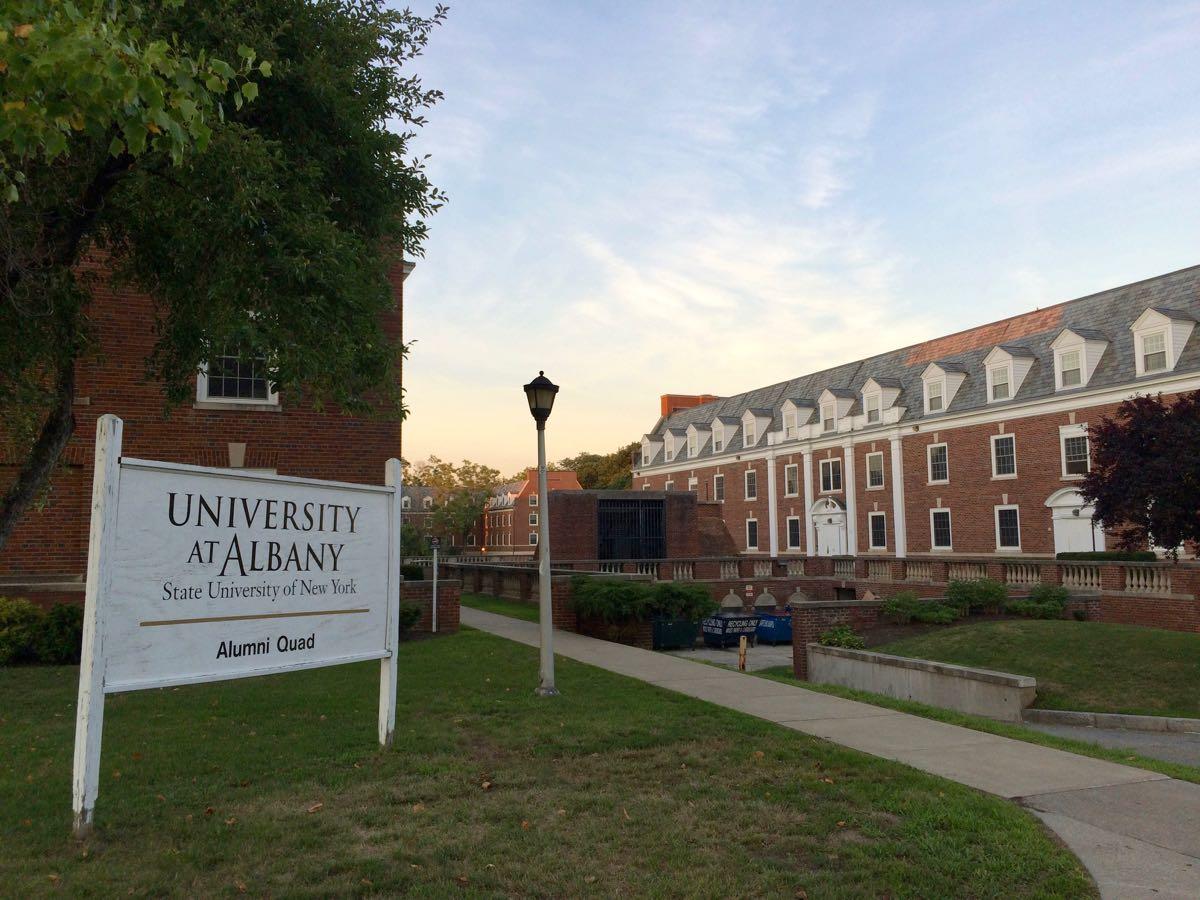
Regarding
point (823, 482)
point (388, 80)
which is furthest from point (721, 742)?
point (823, 482)

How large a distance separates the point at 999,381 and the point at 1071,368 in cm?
389

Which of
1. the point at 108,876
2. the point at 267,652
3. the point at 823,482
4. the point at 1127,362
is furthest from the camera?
the point at 823,482

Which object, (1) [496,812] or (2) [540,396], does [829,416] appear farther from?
(1) [496,812]

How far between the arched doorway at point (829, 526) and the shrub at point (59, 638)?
40.6 meters

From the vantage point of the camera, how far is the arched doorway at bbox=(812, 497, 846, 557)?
4912 centimetres

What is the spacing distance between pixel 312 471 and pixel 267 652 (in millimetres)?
11443

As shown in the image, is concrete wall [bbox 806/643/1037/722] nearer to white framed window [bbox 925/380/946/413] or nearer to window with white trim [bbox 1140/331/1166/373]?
window with white trim [bbox 1140/331/1166/373]

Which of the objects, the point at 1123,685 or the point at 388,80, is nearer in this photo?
the point at 388,80

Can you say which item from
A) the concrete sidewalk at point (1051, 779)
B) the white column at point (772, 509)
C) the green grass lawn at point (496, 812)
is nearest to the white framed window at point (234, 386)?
the green grass lawn at point (496, 812)

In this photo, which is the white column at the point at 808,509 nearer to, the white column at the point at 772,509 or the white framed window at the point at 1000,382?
the white column at the point at 772,509

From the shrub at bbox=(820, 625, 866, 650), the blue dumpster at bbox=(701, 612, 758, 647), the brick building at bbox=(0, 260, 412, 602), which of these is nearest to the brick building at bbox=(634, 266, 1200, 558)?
the blue dumpster at bbox=(701, 612, 758, 647)

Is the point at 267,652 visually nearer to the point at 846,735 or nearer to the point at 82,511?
the point at 846,735

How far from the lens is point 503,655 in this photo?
14.9 m

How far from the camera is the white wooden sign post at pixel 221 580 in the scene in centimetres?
596
